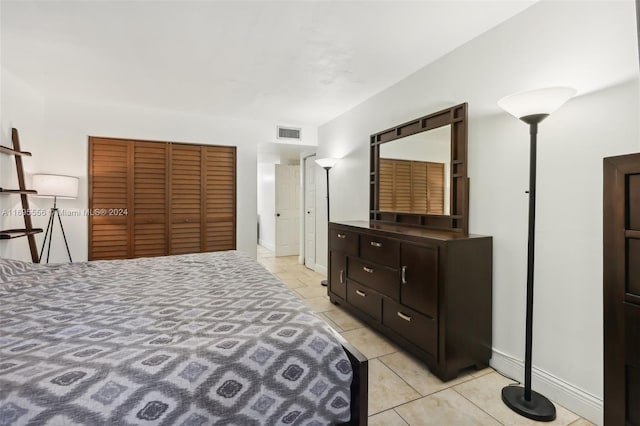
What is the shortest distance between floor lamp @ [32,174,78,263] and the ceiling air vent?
8.80 feet

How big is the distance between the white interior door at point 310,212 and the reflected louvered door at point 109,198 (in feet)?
8.93

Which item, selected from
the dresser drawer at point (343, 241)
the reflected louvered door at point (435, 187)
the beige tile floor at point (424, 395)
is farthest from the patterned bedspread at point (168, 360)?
the reflected louvered door at point (435, 187)

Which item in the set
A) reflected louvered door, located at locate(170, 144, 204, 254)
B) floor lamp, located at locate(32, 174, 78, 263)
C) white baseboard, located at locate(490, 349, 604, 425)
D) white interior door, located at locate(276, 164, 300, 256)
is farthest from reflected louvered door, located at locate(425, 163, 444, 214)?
white interior door, located at locate(276, 164, 300, 256)

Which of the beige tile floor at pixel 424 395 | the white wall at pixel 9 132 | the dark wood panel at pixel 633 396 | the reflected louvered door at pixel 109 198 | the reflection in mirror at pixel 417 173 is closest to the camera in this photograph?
the dark wood panel at pixel 633 396

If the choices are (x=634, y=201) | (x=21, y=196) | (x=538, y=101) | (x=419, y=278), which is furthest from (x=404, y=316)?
(x=21, y=196)

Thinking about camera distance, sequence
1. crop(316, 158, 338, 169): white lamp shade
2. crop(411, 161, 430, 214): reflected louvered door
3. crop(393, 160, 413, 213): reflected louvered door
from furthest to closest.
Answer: crop(316, 158, 338, 169): white lamp shade → crop(393, 160, 413, 213): reflected louvered door → crop(411, 161, 430, 214): reflected louvered door

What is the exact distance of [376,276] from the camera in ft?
8.49

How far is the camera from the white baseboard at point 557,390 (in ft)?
5.22

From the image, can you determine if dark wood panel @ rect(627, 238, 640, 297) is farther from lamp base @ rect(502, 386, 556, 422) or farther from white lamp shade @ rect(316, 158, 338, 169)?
white lamp shade @ rect(316, 158, 338, 169)

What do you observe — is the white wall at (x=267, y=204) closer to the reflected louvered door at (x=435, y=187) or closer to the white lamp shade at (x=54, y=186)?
the white lamp shade at (x=54, y=186)

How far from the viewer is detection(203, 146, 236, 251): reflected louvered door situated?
14.2 feet

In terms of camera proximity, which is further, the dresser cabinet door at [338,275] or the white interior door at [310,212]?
the white interior door at [310,212]

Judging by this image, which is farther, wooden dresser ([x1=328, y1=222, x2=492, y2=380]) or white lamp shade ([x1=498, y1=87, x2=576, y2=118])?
wooden dresser ([x1=328, y1=222, x2=492, y2=380])

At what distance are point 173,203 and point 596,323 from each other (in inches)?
175
